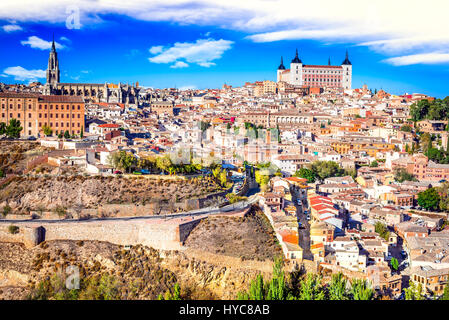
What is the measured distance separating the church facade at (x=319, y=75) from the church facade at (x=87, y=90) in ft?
35.7

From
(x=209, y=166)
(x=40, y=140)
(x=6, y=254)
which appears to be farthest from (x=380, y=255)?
(x=40, y=140)

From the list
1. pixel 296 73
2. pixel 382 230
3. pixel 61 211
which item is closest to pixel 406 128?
pixel 382 230

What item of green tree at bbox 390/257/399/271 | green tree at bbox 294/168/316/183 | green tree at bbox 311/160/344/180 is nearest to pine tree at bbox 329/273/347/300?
green tree at bbox 390/257/399/271

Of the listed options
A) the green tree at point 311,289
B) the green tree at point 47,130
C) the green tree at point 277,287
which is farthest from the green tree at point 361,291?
the green tree at point 47,130

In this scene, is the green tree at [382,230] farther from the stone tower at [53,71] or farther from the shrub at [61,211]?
the stone tower at [53,71]

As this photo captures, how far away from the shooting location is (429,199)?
12203 mm

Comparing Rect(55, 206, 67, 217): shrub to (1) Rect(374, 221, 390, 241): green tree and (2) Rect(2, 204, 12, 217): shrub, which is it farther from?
(1) Rect(374, 221, 390, 241): green tree

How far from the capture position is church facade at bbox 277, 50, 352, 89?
33219mm

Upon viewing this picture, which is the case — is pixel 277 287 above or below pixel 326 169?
below

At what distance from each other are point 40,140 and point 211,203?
5472mm

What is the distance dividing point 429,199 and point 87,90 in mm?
19815

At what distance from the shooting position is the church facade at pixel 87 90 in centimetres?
2558

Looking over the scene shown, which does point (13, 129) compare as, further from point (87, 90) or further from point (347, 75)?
point (347, 75)

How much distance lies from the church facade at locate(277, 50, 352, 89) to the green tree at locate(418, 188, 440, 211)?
69.7ft
